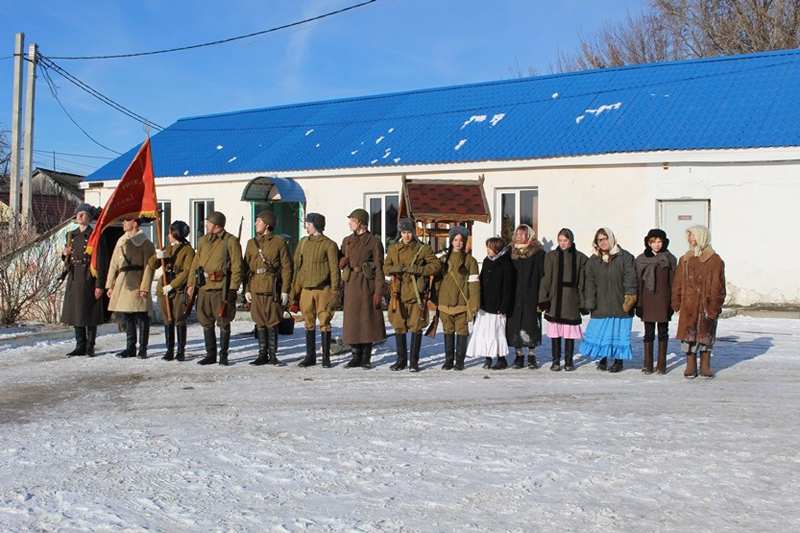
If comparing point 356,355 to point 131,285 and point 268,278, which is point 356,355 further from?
point 131,285

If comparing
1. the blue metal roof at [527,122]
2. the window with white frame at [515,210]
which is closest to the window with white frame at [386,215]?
the blue metal roof at [527,122]

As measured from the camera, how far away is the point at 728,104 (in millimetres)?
17766

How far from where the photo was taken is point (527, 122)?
19.9 m

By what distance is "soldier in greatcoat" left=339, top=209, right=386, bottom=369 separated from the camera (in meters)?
9.92

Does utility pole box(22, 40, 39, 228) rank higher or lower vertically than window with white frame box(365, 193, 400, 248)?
higher

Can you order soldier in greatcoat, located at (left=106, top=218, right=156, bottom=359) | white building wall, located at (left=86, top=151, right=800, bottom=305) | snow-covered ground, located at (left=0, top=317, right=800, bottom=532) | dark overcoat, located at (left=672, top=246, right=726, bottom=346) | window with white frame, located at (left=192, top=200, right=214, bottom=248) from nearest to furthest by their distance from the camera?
1. snow-covered ground, located at (left=0, top=317, right=800, bottom=532)
2. dark overcoat, located at (left=672, top=246, right=726, bottom=346)
3. soldier in greatcoat, located at (left=106, top=218, right=156, bottom=359)
4. white building wall, located at (left=86, top=151, right=800, bottom=305)
5. window with white frame, located at (left=192, top=200, right=214, bottom=248)

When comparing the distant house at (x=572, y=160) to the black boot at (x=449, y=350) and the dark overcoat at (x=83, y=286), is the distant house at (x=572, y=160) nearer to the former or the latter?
the black boot at (x=449, y=350)

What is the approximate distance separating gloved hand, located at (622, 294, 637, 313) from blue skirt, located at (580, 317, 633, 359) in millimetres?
177

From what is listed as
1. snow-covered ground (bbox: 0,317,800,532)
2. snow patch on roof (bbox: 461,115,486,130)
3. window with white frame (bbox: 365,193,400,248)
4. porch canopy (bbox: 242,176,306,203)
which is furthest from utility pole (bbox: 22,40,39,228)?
snow-covered ground (bbox: 0,317,800,532)

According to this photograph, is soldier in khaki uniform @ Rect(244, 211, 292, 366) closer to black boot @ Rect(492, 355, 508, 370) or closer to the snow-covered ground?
the snow-covered ground

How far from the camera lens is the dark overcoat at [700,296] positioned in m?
9.02

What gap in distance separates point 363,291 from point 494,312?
5.03 ft

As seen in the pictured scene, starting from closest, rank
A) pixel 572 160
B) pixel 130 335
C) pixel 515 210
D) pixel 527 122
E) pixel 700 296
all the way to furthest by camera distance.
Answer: pixel 700 296
pixel 130 335
pixel 572 160
pixel 515 210
pixel 527 122

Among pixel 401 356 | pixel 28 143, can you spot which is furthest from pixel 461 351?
pixel 28 143
